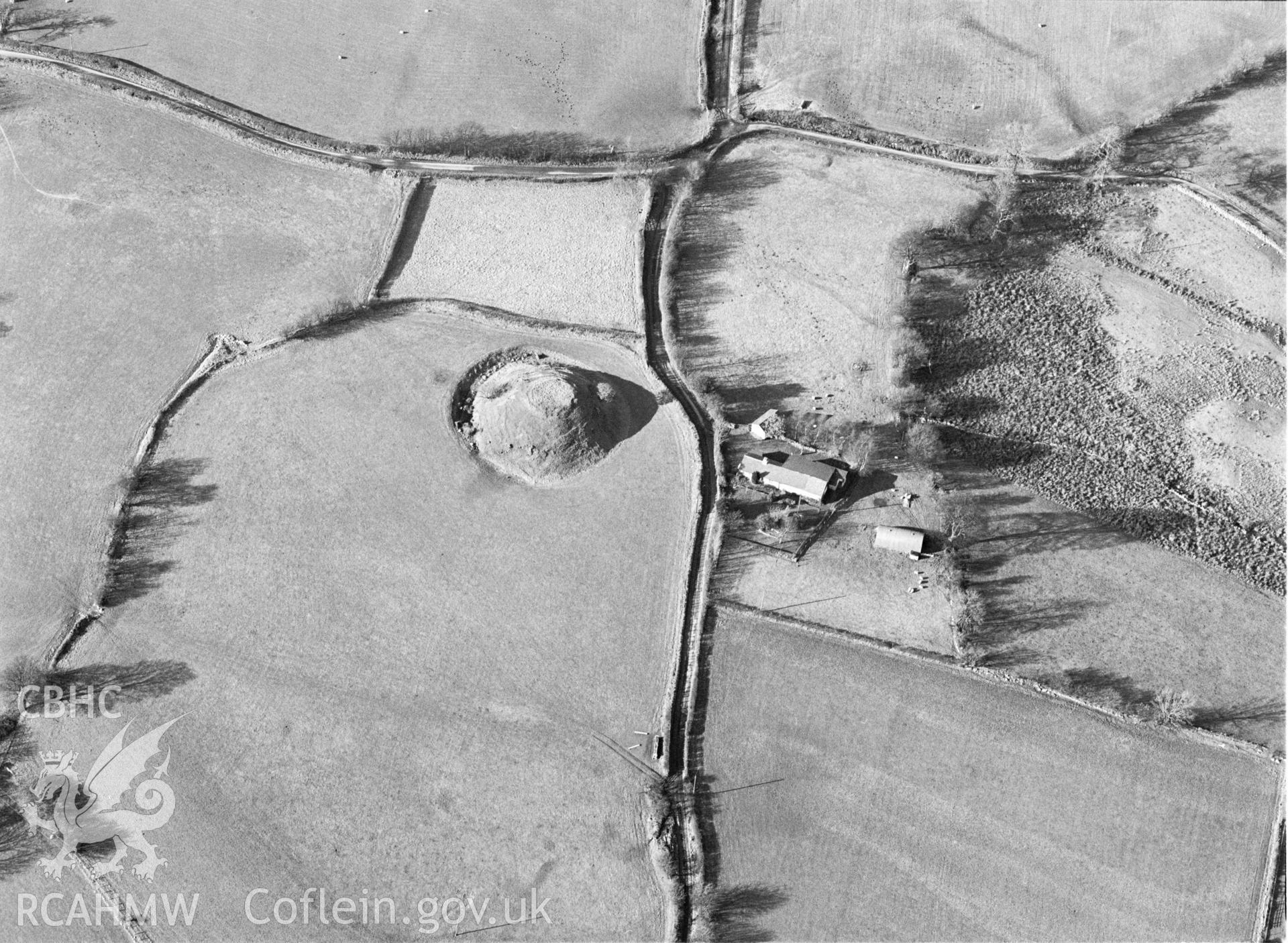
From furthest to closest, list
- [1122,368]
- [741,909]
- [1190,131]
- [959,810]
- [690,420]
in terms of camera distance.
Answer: [1190,131], [1122,368], [690,420], [959,810], [741,909]

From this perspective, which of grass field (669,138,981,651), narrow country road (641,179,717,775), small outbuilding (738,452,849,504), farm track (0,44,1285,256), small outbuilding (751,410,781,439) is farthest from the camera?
farm track (0,44,1285,256)

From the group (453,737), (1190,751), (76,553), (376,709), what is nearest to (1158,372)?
(1190,751)

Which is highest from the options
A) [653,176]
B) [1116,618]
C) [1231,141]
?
[1231,141]

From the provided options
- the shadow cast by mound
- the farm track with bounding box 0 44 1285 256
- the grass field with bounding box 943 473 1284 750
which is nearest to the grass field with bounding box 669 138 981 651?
the farm track with bounding box 0 44 1285 256

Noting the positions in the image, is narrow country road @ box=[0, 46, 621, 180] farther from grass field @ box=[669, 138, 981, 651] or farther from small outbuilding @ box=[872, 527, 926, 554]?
small outbuilding @ box=[872, 527, 926, 554]

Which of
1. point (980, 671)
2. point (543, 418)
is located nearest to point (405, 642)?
point (543, 418)

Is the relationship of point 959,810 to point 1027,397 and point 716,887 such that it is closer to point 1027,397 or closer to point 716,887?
point 716,887
